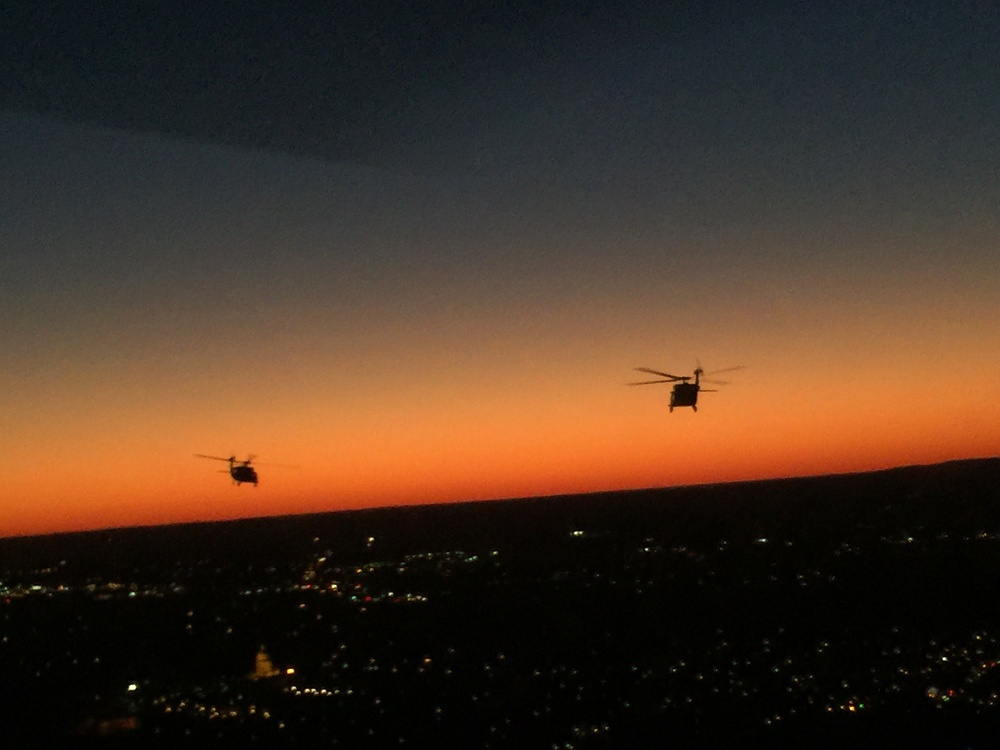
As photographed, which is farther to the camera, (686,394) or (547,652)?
(547,652)

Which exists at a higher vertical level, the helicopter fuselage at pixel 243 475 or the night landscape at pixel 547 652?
the helicopter fuselage at pixel 243 475

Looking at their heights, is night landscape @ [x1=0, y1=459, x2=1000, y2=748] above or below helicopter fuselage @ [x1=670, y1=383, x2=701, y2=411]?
below

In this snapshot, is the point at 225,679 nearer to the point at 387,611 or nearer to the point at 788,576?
the point at 387,611

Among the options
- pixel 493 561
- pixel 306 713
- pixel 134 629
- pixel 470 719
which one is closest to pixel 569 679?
pixel 470 719

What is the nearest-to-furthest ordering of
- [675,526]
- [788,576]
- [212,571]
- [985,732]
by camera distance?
1. [985,732]
2. [788,576]
3. [212,571]
4. [675,526]

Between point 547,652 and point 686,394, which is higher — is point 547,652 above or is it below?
below

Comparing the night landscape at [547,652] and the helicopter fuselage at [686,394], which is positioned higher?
the helicopter fuselage at [686,394]

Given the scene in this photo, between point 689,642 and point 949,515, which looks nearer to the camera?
point 689,642

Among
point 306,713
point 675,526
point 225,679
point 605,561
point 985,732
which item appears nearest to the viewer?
point 985,732

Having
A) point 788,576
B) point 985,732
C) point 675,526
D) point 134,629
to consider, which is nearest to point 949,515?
point 675,526

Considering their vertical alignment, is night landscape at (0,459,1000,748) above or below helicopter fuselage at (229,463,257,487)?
below

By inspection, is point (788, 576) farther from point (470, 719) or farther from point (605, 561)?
point (470, 719)
